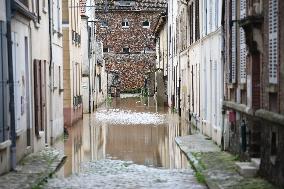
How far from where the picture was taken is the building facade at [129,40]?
273ft

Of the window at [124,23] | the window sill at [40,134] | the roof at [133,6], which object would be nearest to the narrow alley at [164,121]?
the window sill at [40,134]

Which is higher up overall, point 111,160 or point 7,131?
point 7,131

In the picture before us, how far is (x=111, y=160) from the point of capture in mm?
18594

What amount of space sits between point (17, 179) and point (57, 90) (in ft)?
42.1

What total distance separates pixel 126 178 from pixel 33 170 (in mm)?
2447

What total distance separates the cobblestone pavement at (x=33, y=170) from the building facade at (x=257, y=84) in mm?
4709

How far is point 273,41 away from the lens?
41.0 feet

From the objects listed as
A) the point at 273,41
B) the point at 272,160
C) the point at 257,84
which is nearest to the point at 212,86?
the point at 257,84

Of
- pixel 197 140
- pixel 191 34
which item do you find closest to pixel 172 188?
pixel 197 140

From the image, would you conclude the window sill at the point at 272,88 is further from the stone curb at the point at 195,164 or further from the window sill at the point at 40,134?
the window sill at the point at 40,134

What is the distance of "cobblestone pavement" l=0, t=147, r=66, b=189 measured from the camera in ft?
43.3

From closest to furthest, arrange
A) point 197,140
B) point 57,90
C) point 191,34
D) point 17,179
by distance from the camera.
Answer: point 17,179 → point 197,140 → point 57,90 → point 191,34

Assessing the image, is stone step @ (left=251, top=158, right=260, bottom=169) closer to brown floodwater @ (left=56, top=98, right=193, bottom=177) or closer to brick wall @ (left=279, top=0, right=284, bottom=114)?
brick wall @ (left=279, top=0, right=284, bottom=114)

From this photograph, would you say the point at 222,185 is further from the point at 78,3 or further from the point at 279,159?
the point at 78,3
